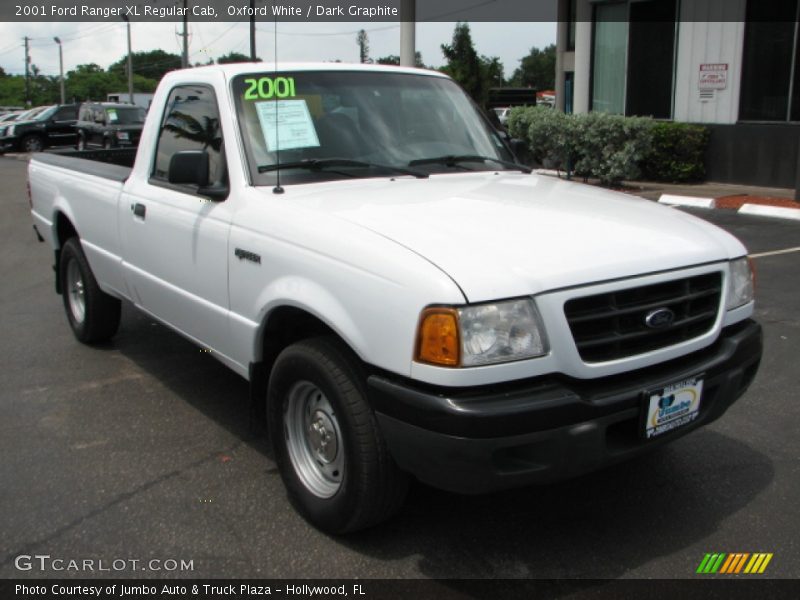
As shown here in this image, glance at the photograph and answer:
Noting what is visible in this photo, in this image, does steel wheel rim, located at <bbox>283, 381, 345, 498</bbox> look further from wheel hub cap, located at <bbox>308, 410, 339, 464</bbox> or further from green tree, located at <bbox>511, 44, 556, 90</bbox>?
green tree, located at <bbox>511, 44, 556, 90</bbox>

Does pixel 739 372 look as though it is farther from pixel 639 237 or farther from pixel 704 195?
pixel 704 195

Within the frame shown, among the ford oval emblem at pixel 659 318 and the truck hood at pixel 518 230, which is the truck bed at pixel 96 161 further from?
the ford oval emblem at pixel 659 318

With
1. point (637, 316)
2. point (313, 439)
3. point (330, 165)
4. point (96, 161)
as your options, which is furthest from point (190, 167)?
point (96, 161)

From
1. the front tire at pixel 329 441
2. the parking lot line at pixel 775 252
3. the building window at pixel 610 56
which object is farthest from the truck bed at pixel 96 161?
the building window at pixel 610 56

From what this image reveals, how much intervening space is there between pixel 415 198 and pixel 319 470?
1.23m

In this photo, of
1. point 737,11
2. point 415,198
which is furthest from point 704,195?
point 415,198

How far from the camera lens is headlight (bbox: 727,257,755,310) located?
131 inches

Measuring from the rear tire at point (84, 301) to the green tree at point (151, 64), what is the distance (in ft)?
323

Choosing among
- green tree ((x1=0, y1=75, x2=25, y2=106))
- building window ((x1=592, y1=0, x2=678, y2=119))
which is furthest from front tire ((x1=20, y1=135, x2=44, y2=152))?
green tree ((x1=0, y1=75, x2=25, y2=106))

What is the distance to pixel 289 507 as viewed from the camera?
353 cm

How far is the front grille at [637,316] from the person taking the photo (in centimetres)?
281

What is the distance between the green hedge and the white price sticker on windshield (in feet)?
37.9

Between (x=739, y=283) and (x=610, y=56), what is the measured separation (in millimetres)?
15450

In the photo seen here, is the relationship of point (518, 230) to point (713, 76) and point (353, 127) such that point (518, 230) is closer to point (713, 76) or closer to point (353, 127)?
point (353, 127)
